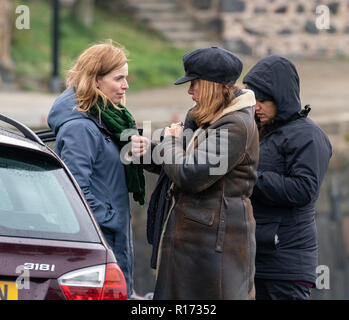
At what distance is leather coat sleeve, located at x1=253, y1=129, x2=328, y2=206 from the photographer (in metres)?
A: 4.80

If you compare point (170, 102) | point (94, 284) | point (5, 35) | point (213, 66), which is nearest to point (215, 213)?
point (213, 66)

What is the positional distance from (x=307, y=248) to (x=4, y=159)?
1754 millimetres

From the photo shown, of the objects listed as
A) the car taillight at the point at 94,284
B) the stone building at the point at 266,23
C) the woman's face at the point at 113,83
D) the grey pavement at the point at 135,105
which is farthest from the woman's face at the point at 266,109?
the stone building at the point at 266,23

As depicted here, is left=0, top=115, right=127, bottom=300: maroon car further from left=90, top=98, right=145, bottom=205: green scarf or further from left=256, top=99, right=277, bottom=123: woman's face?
left=256, top=99, right=277, bottom=123: woman's face

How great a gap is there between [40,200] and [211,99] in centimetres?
98

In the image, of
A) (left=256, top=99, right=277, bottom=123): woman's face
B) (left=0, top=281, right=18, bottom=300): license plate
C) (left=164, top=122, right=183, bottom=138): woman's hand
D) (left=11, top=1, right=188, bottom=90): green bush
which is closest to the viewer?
(left=0, top=281, right=18, bottom=300): license plate

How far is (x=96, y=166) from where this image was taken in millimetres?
4781

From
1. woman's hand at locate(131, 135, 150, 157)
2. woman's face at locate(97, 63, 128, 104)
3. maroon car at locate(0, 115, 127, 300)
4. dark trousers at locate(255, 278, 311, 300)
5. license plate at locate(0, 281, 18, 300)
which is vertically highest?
woman's face at locate(97, 63, 128, 104)

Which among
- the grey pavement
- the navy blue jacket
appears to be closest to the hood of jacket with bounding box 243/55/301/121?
the navy blue jacket

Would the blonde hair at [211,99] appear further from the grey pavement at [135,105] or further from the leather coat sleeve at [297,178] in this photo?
the grey pavement at [135,105]

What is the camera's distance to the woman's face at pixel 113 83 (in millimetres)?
4867

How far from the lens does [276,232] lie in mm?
4879

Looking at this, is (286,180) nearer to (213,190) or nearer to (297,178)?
(297,178)
